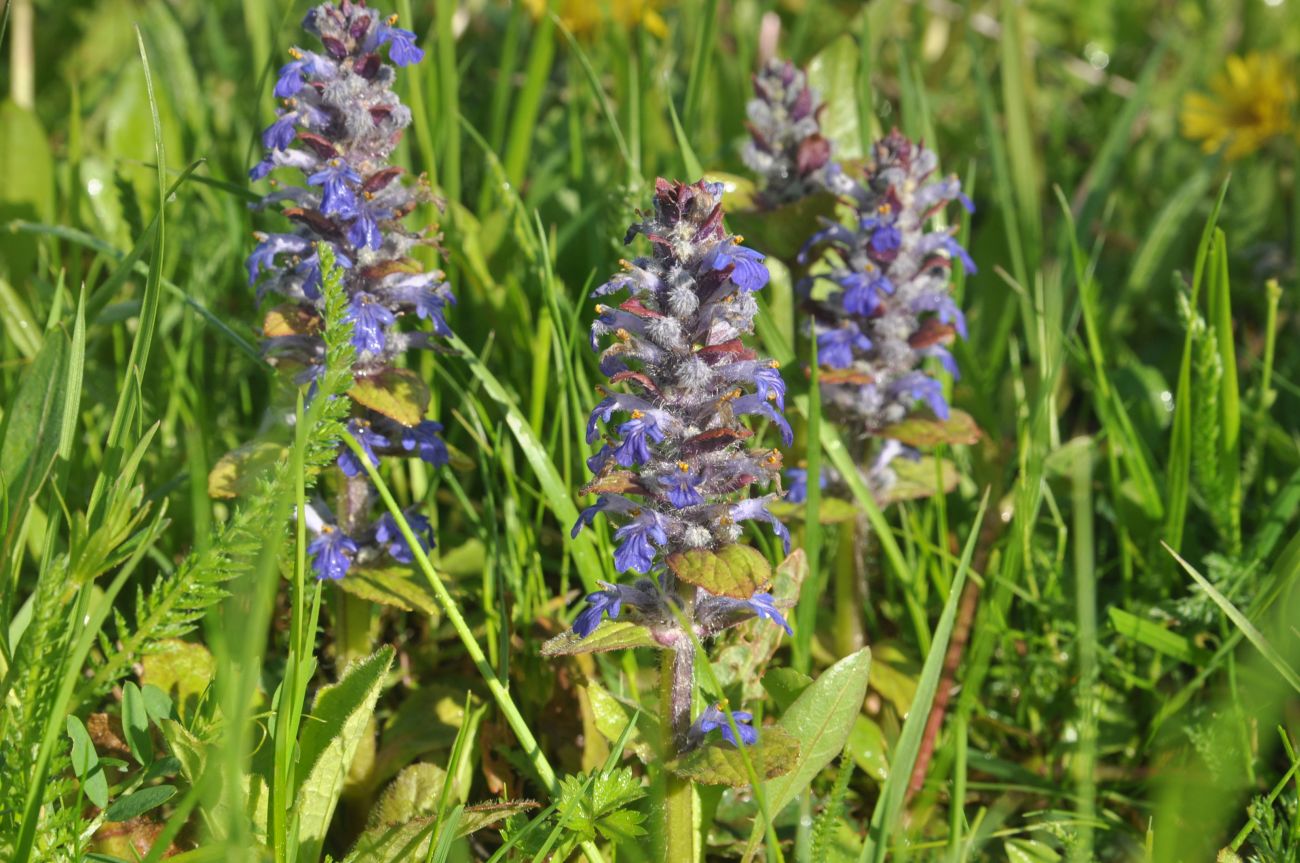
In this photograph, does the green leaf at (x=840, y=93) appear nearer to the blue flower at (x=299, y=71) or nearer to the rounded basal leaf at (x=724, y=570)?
the blue flower at (x=299, y=71)

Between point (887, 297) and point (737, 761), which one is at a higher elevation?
point (887, 297)

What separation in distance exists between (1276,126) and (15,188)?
16.7 feet

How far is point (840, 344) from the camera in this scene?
3.11m

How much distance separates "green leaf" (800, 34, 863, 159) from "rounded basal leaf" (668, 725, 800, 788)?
2.37m

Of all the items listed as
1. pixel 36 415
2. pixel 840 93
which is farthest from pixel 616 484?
pixel 840 93

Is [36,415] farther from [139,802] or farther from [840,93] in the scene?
[840,93]

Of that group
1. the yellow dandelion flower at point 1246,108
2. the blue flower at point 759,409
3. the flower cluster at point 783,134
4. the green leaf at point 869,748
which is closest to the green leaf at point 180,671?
the blue flower at point 759,409

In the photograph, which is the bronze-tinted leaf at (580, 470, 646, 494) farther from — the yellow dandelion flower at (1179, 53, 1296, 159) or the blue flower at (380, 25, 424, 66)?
the yellow dandelion flower at (1179, 53, 1296, 159)

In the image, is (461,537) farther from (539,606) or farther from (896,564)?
(896,564)

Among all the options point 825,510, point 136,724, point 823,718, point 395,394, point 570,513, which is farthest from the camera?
point 825,510

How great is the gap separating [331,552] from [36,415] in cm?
70

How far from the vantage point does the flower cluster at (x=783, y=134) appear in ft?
10.9

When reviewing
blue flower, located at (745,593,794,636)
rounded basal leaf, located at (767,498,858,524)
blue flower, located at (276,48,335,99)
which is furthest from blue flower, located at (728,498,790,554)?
blue flower, located at (276,48,335,99)

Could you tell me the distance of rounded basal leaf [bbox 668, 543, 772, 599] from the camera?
212 cm
